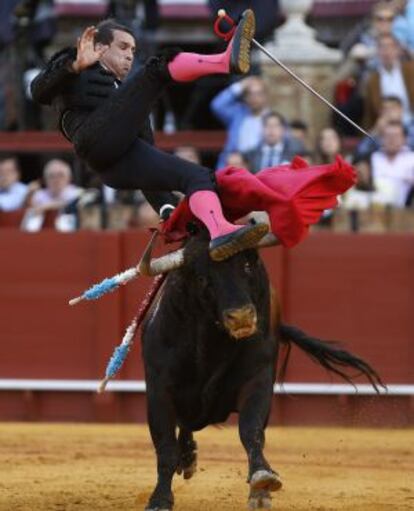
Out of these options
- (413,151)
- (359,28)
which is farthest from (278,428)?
(359,28)

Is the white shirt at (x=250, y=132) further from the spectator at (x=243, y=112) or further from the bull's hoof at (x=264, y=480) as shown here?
the bull's hoof at (x=264, y=480)

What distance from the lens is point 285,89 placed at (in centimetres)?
1320

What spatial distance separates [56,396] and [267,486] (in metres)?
5.06

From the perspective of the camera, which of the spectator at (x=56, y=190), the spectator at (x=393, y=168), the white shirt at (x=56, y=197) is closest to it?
the spectator at (x=393, y=168)

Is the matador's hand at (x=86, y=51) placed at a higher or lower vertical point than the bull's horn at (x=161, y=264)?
higher

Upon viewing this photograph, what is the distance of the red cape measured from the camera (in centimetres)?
755

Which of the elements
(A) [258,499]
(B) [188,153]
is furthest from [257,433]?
(B) [188,153]

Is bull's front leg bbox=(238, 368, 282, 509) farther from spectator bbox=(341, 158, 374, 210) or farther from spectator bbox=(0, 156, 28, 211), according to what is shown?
spectator bbox=(0, 156, 28, 211)

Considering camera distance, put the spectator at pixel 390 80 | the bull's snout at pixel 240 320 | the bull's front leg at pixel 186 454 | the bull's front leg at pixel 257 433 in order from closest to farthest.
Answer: the bull's snout at pixel 240 320 → the bull's front leg at pixel 257 433 → the bull's front leg at pixel 186 454 → the spectator at pixel 390 80

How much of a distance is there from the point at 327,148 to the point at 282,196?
14.2ft

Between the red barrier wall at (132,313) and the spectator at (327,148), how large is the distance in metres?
0.49

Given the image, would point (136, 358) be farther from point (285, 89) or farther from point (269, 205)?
point (269, 205)

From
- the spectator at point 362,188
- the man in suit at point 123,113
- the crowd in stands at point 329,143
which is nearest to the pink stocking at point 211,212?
the man in suit at point 123,113

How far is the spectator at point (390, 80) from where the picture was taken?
1250 centimetres
